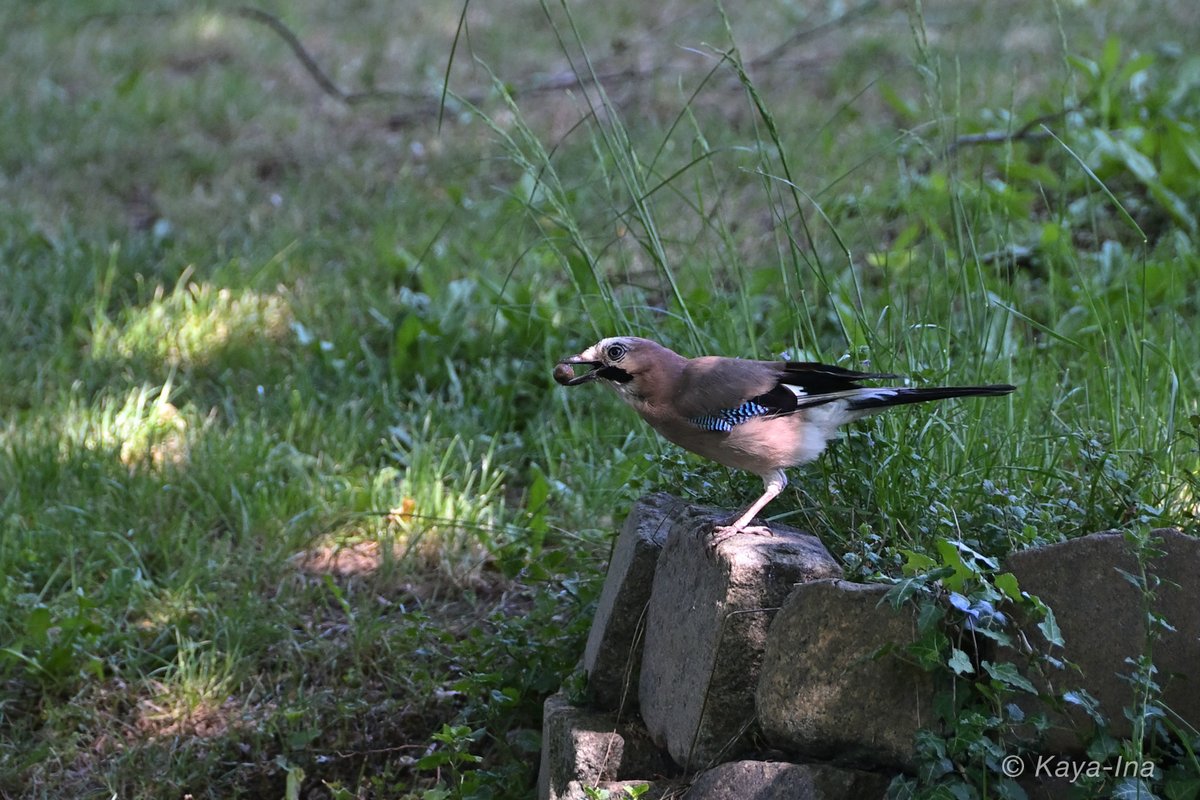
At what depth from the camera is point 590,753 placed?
3.08 metres

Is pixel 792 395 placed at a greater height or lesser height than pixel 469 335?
greater

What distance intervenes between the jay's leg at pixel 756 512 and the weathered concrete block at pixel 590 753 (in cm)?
55

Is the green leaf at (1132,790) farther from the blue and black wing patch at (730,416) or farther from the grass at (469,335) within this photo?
the blue and black wing patch at (730,416)

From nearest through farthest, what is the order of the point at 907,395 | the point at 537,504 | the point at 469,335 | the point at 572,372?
the point at 907,395 → the point at 572,372 → the point at 537,504 → the point at 469,335

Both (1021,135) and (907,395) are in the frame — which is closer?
(907,395)

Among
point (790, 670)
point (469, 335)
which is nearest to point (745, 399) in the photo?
point (790, 670)

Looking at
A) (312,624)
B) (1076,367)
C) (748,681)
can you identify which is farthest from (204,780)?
(1076,367)

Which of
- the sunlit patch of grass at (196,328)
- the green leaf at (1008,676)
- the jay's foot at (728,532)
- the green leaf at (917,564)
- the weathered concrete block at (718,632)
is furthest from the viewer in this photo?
the sunlit patch of grass at (196,328)

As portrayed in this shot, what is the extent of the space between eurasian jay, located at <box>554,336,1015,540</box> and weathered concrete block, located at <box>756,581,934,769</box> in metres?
0.38

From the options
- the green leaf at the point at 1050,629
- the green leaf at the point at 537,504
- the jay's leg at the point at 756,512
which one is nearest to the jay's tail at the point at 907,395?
the jay's leg at the point at 756,512

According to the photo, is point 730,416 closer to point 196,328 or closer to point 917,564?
point 917,564

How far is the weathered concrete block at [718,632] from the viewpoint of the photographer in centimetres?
289

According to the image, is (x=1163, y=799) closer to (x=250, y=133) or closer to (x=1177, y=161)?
(x=1177, y=161)

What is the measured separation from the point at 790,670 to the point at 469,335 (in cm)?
311
